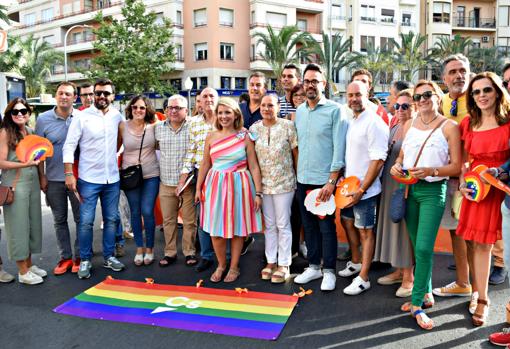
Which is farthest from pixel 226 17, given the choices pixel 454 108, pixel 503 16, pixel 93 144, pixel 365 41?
pixel 454 108

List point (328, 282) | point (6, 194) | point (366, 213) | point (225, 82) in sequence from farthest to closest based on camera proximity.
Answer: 1. point (225, 82)
2. point (6, 194)
3. point (328, 282)
4. point (366, 213)

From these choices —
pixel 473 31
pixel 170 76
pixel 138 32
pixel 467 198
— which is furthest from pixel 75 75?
pixel 467 198

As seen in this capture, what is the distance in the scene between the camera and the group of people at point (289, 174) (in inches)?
151

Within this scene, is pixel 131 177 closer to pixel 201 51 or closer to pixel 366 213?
pixel 366 213

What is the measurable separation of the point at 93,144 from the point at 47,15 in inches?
1835

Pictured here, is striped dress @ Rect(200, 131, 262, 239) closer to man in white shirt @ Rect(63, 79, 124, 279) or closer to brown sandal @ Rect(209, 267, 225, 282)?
brown sandal @ Rect(209, 267, 225, 282)

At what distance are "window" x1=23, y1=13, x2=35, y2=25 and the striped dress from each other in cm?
4951

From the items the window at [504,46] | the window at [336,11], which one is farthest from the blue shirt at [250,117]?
the window at [504,46]

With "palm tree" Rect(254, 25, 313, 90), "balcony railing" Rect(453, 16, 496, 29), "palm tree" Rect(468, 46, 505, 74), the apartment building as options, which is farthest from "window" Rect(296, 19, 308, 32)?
"balcony railing" Rect(453, 16, 496, 29)

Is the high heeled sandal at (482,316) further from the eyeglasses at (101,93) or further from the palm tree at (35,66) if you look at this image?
the palm tree at (35,66)

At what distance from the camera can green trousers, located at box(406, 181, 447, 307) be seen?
3.86 metres

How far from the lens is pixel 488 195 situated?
365 cm

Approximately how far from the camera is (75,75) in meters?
42.0

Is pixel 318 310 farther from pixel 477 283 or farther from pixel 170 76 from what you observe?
pixel 170 76
